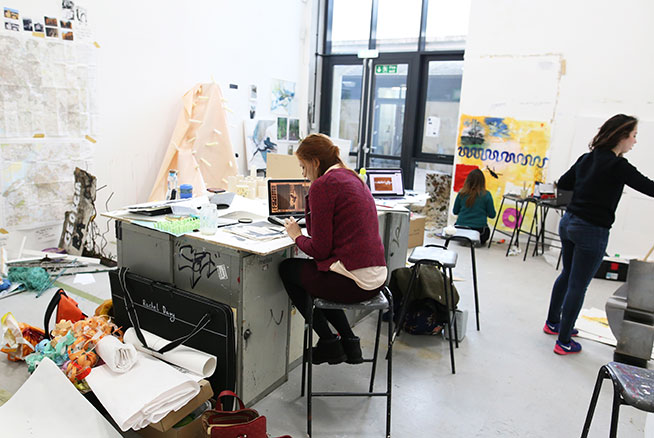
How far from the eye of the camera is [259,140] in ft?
19.0

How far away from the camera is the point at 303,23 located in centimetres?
646

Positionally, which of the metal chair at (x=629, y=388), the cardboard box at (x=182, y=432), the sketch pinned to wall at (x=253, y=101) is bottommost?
the cardboard box at (x=182, y=432)

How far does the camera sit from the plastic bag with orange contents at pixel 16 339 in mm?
2344

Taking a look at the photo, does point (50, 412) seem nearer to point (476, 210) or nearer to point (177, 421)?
point (177, 421)

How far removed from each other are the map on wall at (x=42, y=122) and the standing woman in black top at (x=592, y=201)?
3738 mm

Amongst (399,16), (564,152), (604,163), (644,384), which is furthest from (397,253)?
(399,16)

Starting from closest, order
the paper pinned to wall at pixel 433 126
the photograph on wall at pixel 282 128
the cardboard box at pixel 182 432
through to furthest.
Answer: the cardboard box at pixel 182 432, the photograph on wall at pixel 282 128, the paper pinned to wall at pixel 433 126

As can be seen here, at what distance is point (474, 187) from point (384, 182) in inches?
65.1

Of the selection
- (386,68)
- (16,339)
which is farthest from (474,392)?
(386,68)

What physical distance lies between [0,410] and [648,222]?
5344 millimetres

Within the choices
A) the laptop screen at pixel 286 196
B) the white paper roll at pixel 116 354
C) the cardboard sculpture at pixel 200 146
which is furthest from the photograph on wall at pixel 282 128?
the white paper roll at pixel 116 354

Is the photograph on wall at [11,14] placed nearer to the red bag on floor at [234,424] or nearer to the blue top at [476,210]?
the red bag on floor at [234,424]

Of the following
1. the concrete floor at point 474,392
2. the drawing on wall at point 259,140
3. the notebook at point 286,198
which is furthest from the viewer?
the drawing on wall at point 259,140

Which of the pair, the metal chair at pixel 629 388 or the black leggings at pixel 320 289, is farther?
the black leggings at pixel 320 289
